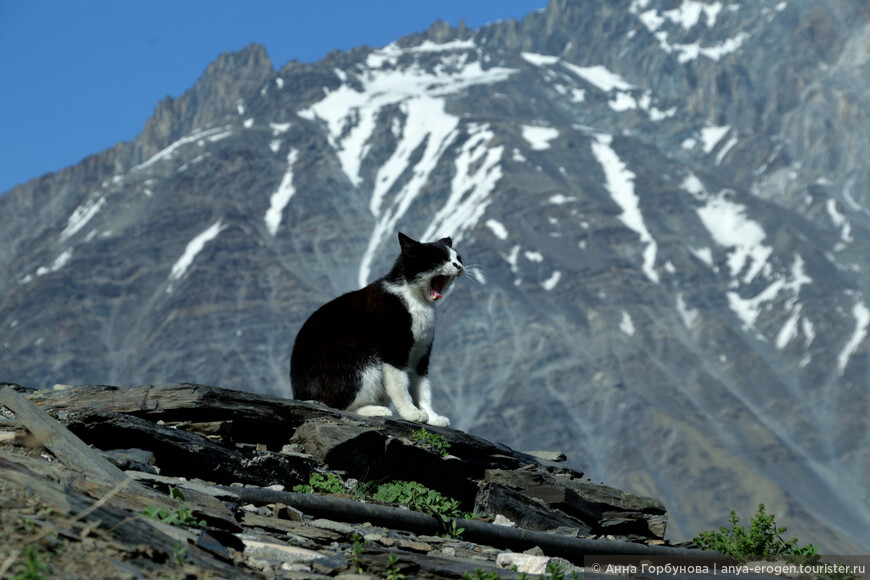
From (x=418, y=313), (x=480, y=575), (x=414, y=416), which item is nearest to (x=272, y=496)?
(x=480, y=575)

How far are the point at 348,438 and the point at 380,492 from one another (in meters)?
1.00

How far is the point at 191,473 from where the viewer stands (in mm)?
11383

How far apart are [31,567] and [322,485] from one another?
235 inches

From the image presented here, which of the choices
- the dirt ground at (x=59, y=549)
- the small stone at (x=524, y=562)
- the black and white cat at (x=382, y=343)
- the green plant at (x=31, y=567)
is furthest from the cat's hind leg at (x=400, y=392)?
the green plant at (x=31, y=567)

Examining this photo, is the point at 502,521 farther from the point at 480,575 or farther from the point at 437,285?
the point at 480,575

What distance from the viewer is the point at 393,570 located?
8070mm

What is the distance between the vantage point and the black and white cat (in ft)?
49.7

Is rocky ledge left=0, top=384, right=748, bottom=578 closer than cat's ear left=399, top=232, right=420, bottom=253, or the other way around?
rocky ledge left=0, top=384, right=748, bottom=578

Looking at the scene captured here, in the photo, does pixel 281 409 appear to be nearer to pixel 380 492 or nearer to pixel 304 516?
pixel 380 492

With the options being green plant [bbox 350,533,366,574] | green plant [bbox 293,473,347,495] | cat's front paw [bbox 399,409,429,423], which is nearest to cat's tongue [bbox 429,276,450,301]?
cat's front paw [bbox 399,409,429,423]

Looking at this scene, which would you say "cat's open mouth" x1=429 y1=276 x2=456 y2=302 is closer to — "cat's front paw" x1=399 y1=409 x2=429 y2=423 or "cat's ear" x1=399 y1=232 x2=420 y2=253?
"cat's ear" x1=399 y1=232 x2=420 y2=253

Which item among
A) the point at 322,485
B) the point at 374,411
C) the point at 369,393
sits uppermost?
the point at 369,393

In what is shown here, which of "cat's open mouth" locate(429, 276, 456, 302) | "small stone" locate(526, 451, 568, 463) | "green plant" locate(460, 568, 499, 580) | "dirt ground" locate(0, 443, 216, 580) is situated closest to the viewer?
"dirt ground" locate(0, 443, 216, 580)

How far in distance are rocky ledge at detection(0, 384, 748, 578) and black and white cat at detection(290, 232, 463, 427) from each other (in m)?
0.80
